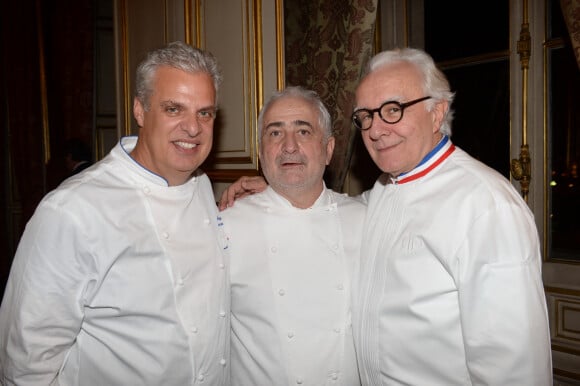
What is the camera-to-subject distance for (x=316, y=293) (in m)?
1.98

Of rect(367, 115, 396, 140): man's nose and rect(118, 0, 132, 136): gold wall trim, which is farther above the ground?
rect(118, 0, 132, 136): gold wall trim

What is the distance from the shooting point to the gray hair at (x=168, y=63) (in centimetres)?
173

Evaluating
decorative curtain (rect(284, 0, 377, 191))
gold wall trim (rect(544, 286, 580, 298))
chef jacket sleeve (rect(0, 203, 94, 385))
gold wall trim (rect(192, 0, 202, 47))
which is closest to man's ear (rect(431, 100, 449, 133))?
chef jacket sleeve (rect(0, 203, 94, 385))

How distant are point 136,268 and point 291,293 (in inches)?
25.0

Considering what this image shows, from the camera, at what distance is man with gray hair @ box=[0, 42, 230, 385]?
151cm

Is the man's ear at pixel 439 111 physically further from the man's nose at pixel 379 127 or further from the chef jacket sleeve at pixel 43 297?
the chef jacket sleeve at pixel 43 297

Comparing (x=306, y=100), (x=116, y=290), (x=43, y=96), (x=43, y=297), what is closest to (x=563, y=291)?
(x=306, y=100)

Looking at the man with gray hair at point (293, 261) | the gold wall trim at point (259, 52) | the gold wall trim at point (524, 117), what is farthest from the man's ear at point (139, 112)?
the gold wall trim at point (524, 117)

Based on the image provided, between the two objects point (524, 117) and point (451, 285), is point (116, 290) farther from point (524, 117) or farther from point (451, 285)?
point (524, 117)

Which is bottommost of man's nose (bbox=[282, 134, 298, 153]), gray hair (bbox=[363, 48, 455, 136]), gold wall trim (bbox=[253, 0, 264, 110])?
man's nose (bbox=[282, 134, 298, 153])

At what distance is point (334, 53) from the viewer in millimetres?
3635

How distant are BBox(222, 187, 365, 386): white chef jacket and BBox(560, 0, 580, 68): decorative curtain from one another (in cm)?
159

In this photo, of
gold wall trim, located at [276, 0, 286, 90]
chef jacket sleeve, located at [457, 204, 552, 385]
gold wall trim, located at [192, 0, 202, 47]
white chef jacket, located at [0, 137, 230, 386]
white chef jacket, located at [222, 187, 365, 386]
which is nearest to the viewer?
chef jacket sleeve, located at [457, 204, 552, 385]

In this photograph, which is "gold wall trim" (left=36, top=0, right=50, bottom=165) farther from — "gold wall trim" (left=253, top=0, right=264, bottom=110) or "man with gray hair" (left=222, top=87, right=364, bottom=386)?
"man with gray hair" (left=222, top=87, right=364, bottom=386)
